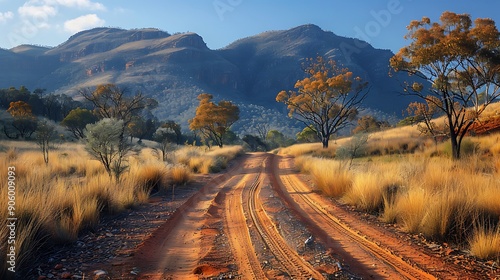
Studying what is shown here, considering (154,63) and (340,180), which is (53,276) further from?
(154,63)

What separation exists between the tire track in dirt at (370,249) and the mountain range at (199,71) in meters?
89.9

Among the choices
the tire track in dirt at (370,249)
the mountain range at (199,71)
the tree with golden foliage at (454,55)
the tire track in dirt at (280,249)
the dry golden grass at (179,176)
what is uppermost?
the mountain range at (199,71)

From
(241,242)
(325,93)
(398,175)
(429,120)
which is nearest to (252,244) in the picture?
(241,242)

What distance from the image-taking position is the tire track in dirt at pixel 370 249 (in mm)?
3966

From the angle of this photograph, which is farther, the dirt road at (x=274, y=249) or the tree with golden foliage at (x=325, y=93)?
the tree with golden foliage at (x=325, y=93)

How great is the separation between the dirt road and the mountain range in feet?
294

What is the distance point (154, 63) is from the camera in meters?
155

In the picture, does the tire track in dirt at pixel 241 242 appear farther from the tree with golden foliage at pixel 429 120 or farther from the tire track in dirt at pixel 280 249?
the tree with golden foliage at pixel 429 120

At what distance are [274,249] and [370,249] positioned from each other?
1.43m

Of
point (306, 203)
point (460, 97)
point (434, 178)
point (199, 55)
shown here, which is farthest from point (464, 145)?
point (199, 55)

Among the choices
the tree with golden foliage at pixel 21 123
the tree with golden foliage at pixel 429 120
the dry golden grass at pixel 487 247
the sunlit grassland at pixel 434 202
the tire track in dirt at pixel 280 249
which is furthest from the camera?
the tree with golden foliage at pixel 21 123

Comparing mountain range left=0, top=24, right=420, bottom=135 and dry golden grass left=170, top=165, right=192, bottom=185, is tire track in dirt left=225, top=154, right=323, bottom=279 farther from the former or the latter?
mountain range left=0, top=24, right=420, bottom=135

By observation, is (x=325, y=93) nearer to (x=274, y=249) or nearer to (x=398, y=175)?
(x=398, y=175)

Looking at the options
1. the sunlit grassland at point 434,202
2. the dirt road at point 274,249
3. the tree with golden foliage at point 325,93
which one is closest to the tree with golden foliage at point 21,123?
the tree with golden foliage at point 325,93
